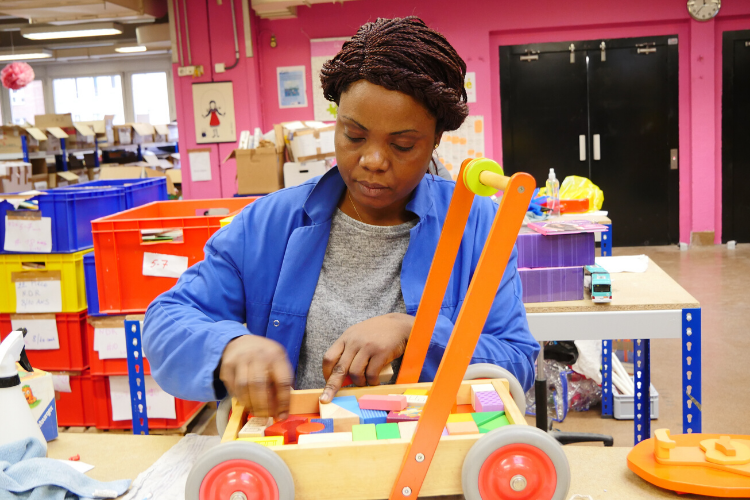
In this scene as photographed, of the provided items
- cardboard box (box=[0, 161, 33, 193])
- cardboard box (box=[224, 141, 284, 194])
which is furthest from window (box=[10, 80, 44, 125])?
cardboard box (box=[224, 141, 284, 194])

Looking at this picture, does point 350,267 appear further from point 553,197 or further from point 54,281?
point 553,197

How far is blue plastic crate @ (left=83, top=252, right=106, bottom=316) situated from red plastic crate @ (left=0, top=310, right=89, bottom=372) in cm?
12

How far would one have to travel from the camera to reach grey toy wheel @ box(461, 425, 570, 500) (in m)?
0.75

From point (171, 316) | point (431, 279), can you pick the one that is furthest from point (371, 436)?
point (171, 316)

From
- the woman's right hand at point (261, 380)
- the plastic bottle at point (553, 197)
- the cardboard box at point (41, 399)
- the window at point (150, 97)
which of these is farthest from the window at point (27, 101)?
the woman's right hand at point (261, 380)

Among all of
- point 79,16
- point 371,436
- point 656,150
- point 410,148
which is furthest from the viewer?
point 656,150

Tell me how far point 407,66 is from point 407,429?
56cm

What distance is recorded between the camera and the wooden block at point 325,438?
2.62 ft

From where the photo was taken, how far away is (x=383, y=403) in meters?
0.90

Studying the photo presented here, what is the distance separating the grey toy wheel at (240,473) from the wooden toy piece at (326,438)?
0.20 ft

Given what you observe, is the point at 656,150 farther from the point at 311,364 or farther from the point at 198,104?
the point at 311,364

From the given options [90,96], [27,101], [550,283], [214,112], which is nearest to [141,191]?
[550,283]

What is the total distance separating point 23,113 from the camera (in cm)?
1528

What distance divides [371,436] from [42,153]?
7.96m
